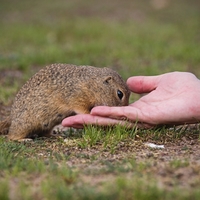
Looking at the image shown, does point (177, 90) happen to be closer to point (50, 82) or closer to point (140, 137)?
point (140, 137)

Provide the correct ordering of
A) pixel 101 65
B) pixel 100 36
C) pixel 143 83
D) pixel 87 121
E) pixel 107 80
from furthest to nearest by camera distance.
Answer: pixel 100 36
pixel 101 65
pixel 143 83
pixel 107 80
pixel 87 121

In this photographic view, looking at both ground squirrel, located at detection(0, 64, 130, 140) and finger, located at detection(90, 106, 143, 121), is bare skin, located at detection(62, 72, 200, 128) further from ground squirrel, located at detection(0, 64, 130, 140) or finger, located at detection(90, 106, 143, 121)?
ground squirrel, located at detection(0, 64, 130, 140)

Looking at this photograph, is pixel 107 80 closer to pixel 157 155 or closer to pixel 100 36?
pixel 157 155

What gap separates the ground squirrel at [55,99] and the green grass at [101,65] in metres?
0.26

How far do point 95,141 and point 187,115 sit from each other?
3.27 ft

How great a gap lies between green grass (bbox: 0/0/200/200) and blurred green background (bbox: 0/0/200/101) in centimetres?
2

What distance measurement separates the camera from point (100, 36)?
12352mm

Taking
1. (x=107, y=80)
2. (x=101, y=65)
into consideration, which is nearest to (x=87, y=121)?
(x=107, y=80)

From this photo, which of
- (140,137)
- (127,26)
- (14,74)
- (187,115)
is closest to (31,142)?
(140,137)

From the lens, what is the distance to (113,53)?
Answer: 34.2 ft

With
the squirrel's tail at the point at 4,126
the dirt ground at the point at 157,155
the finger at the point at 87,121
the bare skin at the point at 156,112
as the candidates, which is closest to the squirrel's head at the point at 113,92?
the bare skin at the point at 156,112

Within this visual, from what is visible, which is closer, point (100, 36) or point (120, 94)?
point (120, 94)

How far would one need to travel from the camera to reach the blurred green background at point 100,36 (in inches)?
369

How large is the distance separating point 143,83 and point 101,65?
3.90 meters
